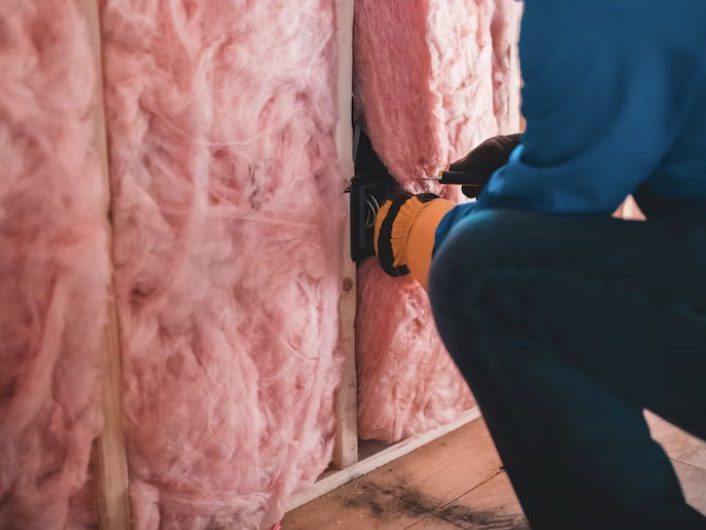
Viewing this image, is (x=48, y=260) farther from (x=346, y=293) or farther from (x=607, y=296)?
(x=607, y=296)

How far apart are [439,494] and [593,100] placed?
0.92m

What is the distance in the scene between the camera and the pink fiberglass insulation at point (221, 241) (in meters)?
0.95

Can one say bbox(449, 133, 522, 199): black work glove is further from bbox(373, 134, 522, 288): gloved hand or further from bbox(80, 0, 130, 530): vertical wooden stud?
bbox(80, 0, 130, 530): vertical wooden stud

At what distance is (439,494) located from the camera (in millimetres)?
1278

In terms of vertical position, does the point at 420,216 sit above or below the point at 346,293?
above

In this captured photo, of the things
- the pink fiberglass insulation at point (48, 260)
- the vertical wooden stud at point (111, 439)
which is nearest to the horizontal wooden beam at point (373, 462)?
the vertical wooden stud at point (111, 439)

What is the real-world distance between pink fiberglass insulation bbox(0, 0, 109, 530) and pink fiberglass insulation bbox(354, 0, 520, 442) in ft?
1.98

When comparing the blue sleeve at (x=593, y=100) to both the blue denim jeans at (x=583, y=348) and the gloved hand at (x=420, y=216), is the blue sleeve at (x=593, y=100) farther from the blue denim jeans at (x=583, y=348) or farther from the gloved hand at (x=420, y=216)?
the gloved hand at (x=420, y=216)

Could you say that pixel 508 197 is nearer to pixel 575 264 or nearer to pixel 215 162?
pixel 575 264

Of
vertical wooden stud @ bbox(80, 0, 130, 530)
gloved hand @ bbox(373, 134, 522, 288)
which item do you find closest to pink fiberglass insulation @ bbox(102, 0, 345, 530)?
vertical wooden stud @ bbox(80, 0, 130, 530)

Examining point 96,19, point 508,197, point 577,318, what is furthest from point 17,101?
point 577,318

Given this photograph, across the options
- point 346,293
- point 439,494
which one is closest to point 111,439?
point 346,293

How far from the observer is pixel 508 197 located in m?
0.73

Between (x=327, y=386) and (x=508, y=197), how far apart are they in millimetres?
699
